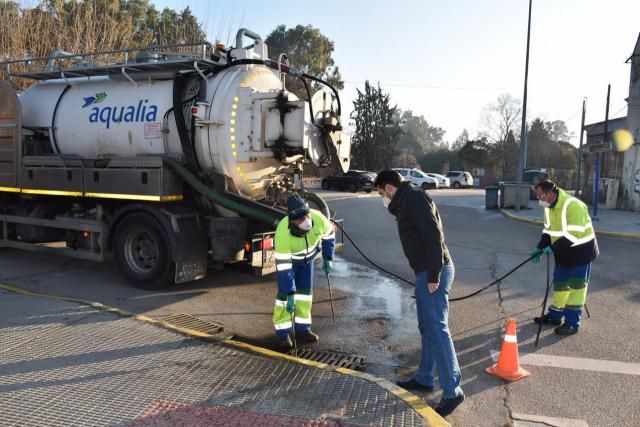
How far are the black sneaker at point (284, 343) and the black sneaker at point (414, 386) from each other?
4.11ft

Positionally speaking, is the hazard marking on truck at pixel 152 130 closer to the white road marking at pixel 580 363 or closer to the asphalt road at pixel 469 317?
the asphalt road at pixel 469 317

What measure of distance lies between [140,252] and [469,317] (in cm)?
450

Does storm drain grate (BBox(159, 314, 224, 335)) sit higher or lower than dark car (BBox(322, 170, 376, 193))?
lower

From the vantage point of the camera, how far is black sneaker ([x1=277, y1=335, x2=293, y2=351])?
5.00 metres

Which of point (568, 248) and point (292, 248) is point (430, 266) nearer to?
point (292, 248)

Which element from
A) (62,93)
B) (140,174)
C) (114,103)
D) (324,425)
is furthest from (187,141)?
(324,425)

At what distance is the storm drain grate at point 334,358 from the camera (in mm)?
4668

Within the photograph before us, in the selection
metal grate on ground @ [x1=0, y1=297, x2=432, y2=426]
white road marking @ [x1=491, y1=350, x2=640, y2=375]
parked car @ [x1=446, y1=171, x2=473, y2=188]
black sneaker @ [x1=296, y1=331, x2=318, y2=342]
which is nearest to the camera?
metal grate on ground @ [x1=0, y1=297, x2=432, y2=426]

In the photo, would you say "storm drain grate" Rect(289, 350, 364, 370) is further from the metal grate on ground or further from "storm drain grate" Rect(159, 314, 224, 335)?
"storm drain grate" Rect(159, 314, 224, 335)

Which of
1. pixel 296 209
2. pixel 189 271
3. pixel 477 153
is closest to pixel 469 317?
pixel 296 209

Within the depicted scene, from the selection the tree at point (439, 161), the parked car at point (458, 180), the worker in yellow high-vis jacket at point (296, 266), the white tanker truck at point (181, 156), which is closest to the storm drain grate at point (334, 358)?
the worker in yellow high-vis jacket at point (296, 266)

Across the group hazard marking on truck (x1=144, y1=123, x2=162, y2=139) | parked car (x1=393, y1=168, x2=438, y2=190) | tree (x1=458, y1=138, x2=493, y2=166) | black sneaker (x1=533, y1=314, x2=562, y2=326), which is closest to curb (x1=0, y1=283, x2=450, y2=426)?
hazard marking on truck (x1=144, y1=123, x2=162, y2=139)

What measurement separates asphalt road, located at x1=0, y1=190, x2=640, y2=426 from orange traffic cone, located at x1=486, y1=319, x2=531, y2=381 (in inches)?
3.8

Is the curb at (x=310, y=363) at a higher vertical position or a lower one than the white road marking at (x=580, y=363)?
higher
